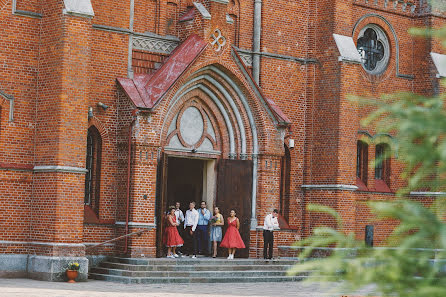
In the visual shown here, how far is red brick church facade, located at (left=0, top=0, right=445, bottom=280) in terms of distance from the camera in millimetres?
19500

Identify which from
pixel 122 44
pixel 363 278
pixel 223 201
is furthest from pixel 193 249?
pixel 363 278

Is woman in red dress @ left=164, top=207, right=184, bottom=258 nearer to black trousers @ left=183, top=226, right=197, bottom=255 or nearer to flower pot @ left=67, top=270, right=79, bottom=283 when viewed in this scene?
black trousers @ left=183, top=226, right=197, bottom=255

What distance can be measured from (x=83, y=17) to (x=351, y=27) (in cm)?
1008

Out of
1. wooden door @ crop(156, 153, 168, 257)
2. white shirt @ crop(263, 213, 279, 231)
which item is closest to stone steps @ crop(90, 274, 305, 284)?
white shirt @ crop(263, 213, 279, 231)

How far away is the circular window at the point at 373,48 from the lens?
90.3 ft

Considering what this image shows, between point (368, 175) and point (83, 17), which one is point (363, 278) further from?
point (368, 175)

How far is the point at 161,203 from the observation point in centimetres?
2164

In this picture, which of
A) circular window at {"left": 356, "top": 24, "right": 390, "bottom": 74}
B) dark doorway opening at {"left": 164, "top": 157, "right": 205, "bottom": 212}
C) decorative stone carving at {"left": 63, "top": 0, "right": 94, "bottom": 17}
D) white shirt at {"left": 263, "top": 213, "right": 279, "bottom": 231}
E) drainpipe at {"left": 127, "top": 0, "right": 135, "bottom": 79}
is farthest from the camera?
Result: circular window at {"left": 356, "top": 24, "right": 390, "bottom": 74}

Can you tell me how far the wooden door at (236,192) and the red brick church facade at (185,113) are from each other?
3 cm

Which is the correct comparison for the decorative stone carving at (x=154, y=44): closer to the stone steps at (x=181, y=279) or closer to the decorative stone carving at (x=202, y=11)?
the decorative stone carving at (x=202, y=11)

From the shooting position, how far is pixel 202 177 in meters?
24.3

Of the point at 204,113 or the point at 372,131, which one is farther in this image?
the point at 372,131

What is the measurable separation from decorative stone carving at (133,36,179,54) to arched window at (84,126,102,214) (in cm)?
267

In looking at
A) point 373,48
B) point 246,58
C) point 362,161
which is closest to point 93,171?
point 246,58
